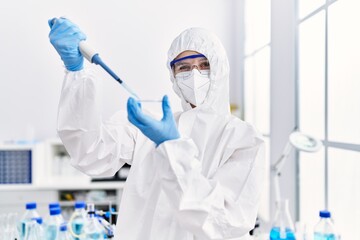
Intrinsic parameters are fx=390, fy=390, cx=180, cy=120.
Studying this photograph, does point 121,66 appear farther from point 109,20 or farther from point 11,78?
point 11,78

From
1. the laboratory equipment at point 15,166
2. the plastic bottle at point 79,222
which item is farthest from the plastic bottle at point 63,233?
the laboratory equipment at point 15,166

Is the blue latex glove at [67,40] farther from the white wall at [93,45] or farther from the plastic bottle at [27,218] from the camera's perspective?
the white wall at [93,45]

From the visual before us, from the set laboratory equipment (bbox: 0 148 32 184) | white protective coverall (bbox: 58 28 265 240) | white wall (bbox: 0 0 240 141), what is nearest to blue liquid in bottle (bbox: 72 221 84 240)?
white protective coverall (bbox: 58 28 265 240)

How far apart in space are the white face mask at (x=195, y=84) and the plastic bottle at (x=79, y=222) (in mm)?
757

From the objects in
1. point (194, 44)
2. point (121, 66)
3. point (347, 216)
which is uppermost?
point (121, 66)

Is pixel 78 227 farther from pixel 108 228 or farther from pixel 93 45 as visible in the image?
pixel 93 45

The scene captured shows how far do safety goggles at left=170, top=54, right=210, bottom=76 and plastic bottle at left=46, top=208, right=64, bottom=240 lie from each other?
2.56 ft

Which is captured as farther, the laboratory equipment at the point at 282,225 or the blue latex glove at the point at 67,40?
the laboratory equipment at the point at 282,225

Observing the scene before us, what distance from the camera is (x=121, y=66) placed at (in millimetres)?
3758

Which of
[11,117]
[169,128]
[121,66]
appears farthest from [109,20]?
[169,128]

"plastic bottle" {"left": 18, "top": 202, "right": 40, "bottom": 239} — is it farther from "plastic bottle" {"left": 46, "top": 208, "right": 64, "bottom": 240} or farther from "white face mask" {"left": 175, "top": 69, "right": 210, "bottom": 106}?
"white face mask" {"left": 175, "top": 69, "right": 210, "bottom": 106}

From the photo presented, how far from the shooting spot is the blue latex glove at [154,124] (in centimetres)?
87

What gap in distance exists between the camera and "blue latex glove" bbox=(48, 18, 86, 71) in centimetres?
102

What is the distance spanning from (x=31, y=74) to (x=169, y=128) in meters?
3.15
